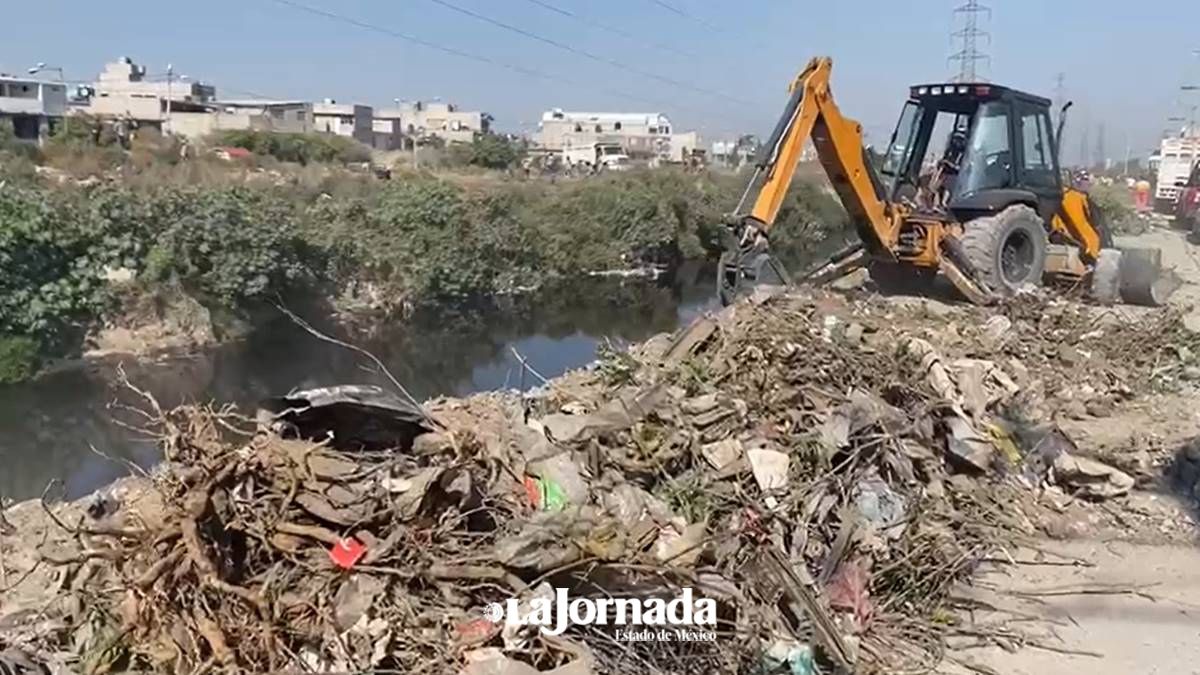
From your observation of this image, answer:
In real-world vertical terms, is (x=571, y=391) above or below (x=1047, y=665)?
above

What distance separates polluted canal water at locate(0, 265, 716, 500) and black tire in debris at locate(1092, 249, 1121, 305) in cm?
452

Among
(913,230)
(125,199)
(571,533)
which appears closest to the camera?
(571,533)

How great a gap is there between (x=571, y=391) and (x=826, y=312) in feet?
7.00

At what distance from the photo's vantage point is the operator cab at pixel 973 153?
9.39m

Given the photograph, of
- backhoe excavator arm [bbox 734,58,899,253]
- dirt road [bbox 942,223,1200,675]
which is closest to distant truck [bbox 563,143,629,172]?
backhoe excavator arm [bbox 734,58,899,253]

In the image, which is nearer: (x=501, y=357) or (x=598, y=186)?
(x=501, y=357)

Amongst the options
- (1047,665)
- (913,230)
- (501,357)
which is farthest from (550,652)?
(501,357)

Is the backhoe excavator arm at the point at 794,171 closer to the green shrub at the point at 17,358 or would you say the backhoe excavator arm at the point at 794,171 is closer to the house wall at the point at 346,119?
the green shrub at the point at 17,358

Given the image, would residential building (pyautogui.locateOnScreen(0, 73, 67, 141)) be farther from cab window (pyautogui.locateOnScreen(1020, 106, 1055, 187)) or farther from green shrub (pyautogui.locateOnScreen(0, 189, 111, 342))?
cab window (pyautogui.locateOnScreen(1020, 106, 1055, 187))

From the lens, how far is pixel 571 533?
11.3 ft

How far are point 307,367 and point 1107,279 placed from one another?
11.9 m

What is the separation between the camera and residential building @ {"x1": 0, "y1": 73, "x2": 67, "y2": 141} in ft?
145

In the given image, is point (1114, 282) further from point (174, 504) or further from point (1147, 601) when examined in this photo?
point (174, 504)

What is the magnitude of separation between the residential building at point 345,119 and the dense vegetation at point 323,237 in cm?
3657
